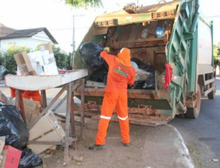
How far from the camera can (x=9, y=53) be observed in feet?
65.5

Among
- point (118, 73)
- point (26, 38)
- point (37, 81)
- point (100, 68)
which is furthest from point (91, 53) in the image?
point (26, 38)

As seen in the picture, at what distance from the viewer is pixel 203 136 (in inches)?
180

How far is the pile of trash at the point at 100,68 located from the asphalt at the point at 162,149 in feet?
2.68

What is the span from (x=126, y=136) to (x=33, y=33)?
86.4ft

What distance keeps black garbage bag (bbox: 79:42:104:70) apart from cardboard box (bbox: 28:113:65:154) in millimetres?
1528

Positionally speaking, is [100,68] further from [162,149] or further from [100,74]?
[162,149]

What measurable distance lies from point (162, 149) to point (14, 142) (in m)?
1.99

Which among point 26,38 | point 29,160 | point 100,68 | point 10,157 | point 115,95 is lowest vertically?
point 29,160

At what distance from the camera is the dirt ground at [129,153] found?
2.95m

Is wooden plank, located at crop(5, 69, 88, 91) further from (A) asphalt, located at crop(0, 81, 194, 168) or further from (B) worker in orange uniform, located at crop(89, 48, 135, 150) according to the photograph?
(A) asphalt, located at crop(0, 81, 194, 168)

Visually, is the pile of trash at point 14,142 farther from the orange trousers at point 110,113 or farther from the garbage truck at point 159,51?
the garbage truck at point 159,51

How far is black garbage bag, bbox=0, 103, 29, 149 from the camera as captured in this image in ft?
9.04

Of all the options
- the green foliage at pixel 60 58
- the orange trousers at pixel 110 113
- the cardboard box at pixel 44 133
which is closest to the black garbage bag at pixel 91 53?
the orange trousers at pixel 110 113

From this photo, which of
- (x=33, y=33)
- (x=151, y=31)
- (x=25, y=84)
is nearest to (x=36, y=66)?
(x=25, y=84)
